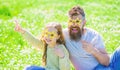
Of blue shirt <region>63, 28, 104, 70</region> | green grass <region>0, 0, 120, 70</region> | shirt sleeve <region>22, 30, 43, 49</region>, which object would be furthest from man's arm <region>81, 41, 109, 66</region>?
green grass <region>0, 0, 120, 70</region>

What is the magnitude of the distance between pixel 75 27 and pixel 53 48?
0.54m

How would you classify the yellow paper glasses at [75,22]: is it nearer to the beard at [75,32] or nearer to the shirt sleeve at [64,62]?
the beard at [75,32]

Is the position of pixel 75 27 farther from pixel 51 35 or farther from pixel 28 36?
pixel 28 36

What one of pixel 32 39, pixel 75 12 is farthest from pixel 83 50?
pixel 32 39

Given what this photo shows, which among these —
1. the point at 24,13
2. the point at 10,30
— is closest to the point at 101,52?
the point at 10,30

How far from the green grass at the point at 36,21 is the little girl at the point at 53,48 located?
178 centimetres

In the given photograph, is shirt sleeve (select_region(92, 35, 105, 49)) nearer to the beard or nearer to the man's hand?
the man's hand

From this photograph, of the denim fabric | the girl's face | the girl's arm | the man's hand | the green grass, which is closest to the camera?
the man's hand

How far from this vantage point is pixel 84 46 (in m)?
7.81

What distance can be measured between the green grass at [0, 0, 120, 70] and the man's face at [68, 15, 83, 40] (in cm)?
227

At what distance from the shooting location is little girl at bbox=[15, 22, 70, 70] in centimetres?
781

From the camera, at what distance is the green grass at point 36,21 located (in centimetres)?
1076

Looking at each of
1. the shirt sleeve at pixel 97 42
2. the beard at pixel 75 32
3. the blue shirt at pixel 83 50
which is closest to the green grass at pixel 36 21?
the blue shirt at pixel 83 50

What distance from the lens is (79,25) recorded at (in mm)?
7848
